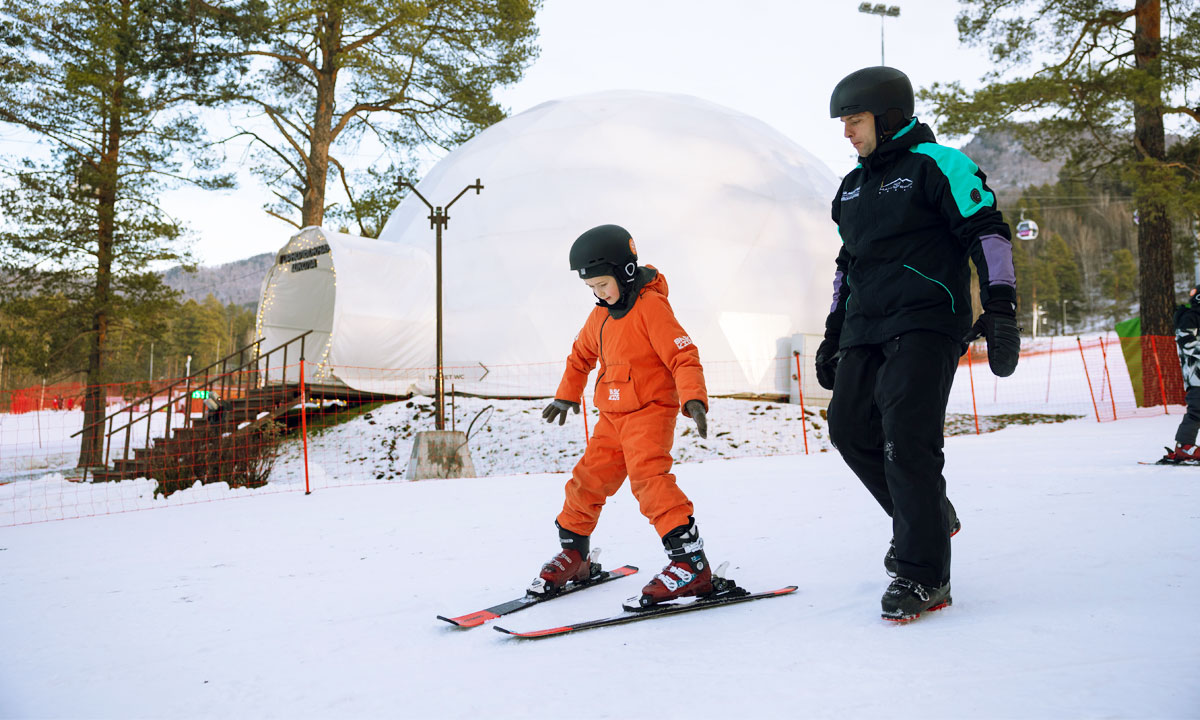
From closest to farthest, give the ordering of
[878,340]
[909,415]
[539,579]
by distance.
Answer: [909,415], [878,340], [539,579]

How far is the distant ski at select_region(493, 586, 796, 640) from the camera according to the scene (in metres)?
2.32

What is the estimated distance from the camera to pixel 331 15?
14984mm

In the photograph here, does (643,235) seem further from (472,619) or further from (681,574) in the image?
(472,619)

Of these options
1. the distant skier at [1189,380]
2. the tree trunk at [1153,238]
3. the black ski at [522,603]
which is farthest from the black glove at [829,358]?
the tree trunk at [1153,238]

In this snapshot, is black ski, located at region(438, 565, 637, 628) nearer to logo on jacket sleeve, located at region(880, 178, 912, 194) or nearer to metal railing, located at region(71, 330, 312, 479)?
logo on jacket sleeve, located at region(880, 178, 912, 194)

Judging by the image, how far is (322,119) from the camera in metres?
15.7

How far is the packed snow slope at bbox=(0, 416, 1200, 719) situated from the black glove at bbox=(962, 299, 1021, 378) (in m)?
0.73

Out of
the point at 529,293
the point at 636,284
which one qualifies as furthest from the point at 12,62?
the point at 636,284

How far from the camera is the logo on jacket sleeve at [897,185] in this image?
8.04 ft

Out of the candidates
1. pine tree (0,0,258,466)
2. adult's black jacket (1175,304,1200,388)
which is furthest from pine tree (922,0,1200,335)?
pine tree (0,0,258,466)

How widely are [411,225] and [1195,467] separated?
1336 cm

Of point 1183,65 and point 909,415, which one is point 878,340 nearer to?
point 909,415

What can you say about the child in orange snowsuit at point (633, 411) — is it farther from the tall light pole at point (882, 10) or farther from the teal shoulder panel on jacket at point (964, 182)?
the tall light pole at point (882, 10)

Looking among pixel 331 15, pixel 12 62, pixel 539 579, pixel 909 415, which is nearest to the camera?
pixel 909 415
